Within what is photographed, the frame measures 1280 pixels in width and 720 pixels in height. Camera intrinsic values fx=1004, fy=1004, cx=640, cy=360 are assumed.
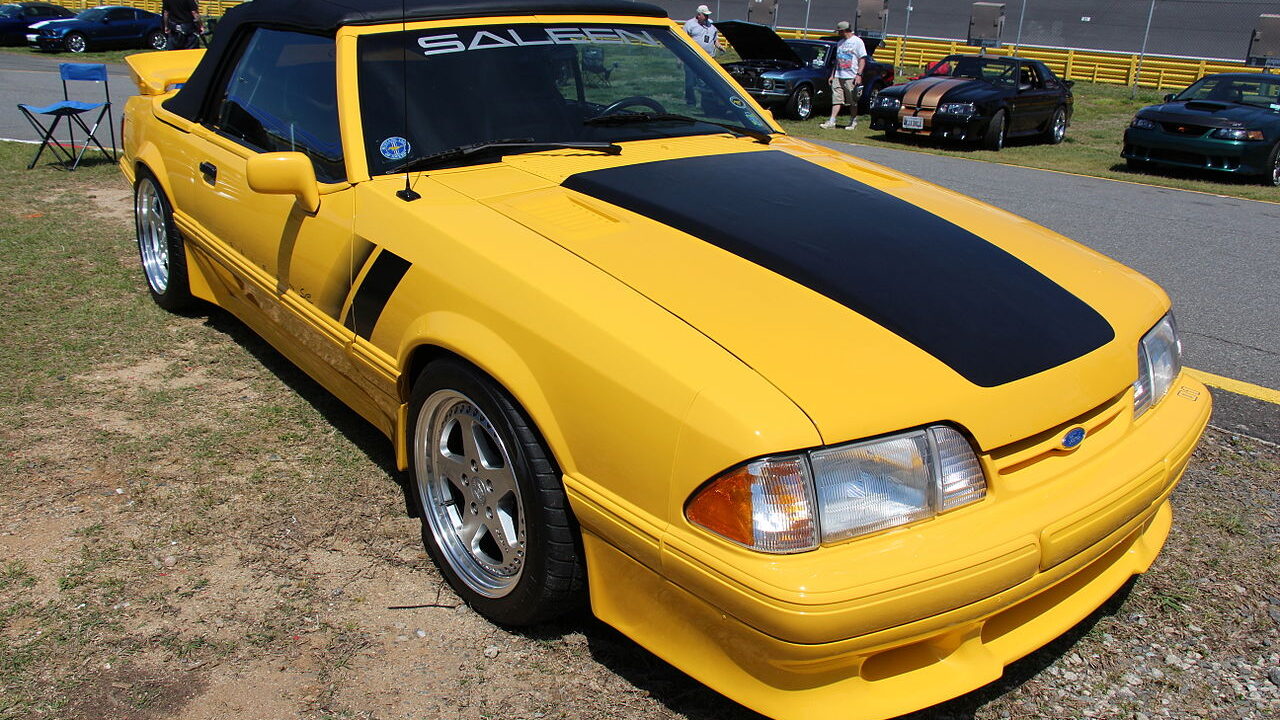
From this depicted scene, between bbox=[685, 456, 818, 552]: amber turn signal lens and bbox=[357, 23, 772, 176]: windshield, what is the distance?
1581 millimetres

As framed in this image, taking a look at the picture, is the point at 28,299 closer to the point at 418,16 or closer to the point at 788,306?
the point at 418,16

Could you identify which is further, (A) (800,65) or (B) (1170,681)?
(A) (800,65)

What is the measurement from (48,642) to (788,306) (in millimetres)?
2008

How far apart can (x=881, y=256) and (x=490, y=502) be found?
3.89 ft

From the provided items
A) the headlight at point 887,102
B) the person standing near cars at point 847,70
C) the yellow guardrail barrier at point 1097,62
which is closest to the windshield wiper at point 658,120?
the headlight at point 887,102

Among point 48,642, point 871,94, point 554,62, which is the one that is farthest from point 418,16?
point 871,94

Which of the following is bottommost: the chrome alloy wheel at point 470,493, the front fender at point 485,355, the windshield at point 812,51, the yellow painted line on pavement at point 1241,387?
the yellow painted line on pavement at point 1241,387

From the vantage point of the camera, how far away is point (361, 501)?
323cm

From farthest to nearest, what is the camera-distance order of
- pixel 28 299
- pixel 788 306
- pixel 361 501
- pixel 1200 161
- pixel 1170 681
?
pixel 1200 161 → pixel 28 299 → pixel 361 501 → pixel 1170 681 → pixel 788 306

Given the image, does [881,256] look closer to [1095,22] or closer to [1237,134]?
[1237,134]

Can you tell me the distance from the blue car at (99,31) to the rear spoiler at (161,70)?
20.5 meters

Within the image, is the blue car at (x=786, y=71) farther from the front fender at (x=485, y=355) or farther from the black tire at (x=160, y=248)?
the front fender at (x=485, y=355)

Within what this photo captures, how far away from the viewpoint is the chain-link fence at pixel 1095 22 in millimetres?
24188

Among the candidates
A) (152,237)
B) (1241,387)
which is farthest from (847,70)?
(152,237)
